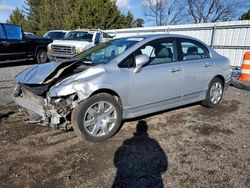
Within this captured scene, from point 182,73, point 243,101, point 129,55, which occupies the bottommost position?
point 243,101

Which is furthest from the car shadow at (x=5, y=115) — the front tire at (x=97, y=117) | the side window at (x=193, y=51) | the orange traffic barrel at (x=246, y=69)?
the orange traffic barrel at (x=246, y=69)

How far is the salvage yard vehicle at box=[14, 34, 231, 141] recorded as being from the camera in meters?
3.62

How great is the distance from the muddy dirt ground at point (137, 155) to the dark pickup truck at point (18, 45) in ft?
24.5

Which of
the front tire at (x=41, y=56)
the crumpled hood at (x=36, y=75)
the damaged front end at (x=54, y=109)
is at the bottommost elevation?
the front tire at (x=41, y=56)

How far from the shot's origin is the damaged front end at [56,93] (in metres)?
3.57

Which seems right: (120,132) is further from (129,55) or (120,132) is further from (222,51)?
(222,51)

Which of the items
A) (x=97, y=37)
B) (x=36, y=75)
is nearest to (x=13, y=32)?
(x=97, y=37)

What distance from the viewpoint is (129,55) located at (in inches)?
162

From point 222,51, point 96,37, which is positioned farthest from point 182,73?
point 96,37

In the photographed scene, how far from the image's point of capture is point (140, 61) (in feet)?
13.1

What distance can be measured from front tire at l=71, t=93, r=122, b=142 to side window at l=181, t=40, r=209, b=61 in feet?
6.04

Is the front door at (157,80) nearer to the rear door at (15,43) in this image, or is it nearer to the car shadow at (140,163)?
the car shadow at (140,163)

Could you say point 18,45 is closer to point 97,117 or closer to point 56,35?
point 56,35

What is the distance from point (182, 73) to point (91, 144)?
216cm
